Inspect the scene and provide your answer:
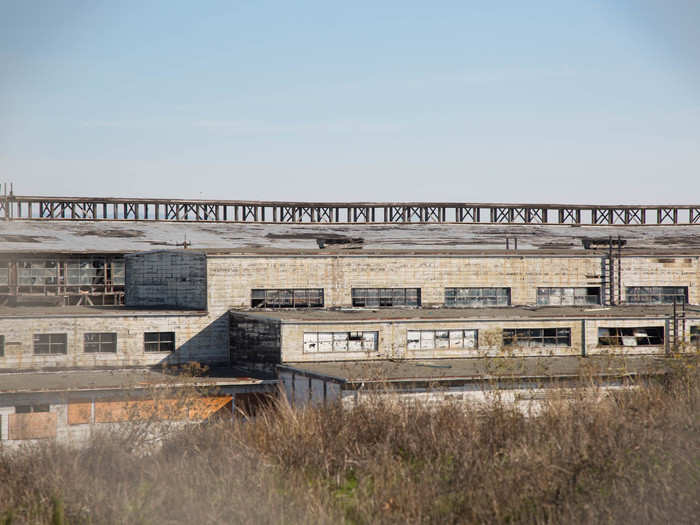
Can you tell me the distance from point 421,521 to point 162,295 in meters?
29.4

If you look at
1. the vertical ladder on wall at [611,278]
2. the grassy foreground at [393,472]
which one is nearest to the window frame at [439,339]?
the vertical ladder on wall at [611,278]

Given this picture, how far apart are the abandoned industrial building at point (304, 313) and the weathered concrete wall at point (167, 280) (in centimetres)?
10

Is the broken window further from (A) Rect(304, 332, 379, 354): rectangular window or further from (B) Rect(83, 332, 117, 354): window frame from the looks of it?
(A) Rect(304, 332, 379, 354): rectangular window

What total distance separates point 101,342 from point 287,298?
29.9 feet

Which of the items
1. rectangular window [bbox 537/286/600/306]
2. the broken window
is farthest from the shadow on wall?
rectangular window [bbox 537/286/600/306]

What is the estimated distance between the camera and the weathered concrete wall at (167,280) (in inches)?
1531

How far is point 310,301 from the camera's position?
131 feet

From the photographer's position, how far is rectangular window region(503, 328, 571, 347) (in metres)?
34.2

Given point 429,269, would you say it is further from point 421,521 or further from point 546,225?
point 421,521

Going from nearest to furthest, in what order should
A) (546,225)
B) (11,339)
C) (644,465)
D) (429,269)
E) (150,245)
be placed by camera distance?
(644,465) < (11,339) < (429,269) < (150,245) < (546,225)

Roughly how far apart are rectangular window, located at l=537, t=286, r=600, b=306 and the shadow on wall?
17071mm

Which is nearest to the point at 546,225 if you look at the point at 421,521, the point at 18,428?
the point at 18,428

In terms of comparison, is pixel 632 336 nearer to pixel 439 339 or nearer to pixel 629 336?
pixel 629 336

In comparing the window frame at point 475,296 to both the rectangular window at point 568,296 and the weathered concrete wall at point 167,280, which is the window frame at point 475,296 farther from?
the weathered concrete wall at point 167,280
